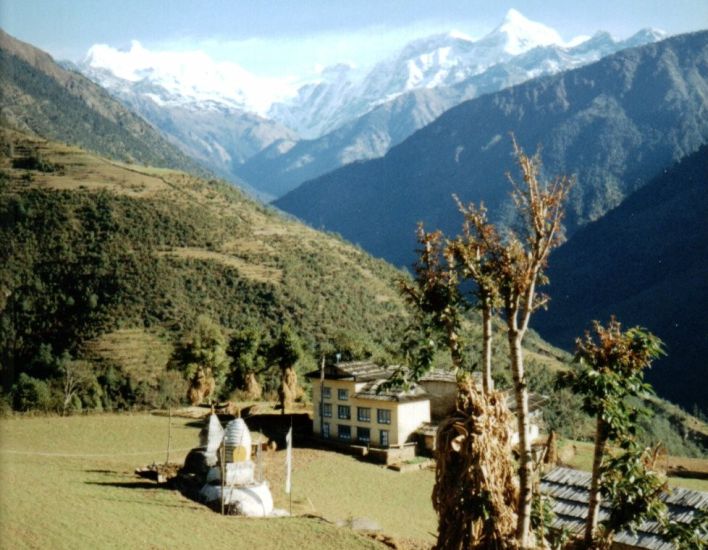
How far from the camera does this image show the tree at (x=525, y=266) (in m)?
9.93

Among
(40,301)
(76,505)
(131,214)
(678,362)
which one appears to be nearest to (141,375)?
(40,301)

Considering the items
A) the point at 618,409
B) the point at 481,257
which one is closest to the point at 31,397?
the point at 481,257

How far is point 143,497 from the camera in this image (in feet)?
89.4

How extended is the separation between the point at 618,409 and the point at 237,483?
803 inches

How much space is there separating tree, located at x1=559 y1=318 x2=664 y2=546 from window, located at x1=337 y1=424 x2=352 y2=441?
3687cm

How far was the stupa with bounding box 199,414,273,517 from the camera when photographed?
27281 millimetres

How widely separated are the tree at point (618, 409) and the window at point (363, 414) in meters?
35.8

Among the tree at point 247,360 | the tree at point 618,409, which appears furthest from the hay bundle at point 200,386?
the tree at point 618,409

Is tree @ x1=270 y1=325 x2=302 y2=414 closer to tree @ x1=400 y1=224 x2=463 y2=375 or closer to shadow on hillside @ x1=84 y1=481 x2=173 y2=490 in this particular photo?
shadow on hillside @ x1=84 y1=481 x2=173 y2=490

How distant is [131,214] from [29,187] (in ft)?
53.6

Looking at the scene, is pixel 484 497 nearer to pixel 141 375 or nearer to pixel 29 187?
pixel 141 375

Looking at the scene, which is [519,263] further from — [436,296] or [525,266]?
[436,296]

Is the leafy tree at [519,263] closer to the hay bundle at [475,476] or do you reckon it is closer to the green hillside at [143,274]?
the hay bundle at [475,476]

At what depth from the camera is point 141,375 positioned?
70438mm
